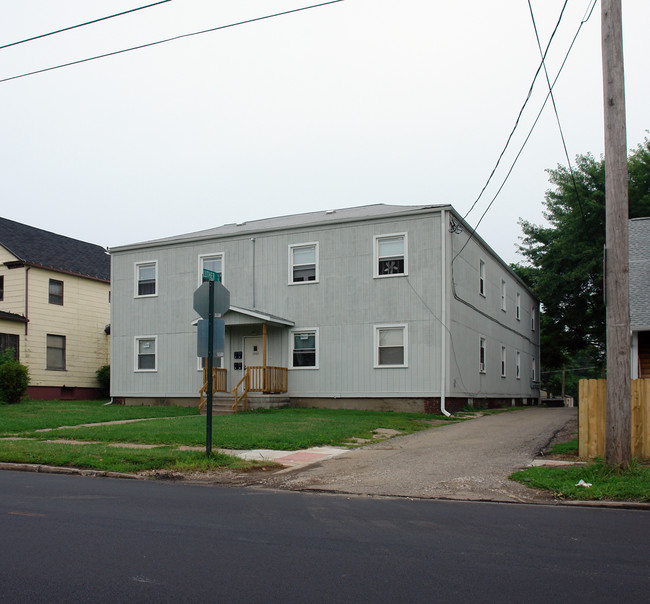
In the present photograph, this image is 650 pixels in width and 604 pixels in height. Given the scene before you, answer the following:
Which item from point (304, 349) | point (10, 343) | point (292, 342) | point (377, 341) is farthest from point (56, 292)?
point (377, 341)

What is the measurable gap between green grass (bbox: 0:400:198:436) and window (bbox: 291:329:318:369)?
3925 millimetres

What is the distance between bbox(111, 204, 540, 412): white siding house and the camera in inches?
879

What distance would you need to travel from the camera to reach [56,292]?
31.2m

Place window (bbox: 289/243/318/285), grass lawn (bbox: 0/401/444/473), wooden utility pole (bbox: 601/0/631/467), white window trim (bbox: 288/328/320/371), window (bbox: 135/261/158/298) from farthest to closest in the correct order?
window (bbox: 135/261/158/298), window (bbox: 289/243/318/285), white window trim (bbox: 288/328/320/371), grass lawn (bbox: 0/401/444/473), wooden utility pole (bbox: 601/0/631/467)

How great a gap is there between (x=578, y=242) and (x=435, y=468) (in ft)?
85.3

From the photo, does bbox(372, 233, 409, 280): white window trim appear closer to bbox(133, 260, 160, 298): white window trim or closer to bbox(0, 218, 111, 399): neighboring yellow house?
bbox(133, 260, 160, 298): white window trim

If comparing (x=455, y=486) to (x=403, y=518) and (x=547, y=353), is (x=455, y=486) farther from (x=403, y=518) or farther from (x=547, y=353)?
(x=547, y=353)

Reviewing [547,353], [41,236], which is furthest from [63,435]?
[547,353]

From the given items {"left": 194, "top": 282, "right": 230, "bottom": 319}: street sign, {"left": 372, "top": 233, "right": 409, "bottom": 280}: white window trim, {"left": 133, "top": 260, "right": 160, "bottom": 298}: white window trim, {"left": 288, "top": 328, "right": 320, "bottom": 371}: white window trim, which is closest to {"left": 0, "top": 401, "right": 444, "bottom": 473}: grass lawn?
{"left": 288, "top": 328, "right": 320, "bottom": 371}: white window trim

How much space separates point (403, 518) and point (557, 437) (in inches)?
334

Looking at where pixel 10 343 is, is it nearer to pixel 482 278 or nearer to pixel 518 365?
pixel 482 278

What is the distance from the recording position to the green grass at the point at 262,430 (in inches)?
531

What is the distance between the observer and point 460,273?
23.8 meters

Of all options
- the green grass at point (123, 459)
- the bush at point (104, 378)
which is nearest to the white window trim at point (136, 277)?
the bush at point (104, 378)
